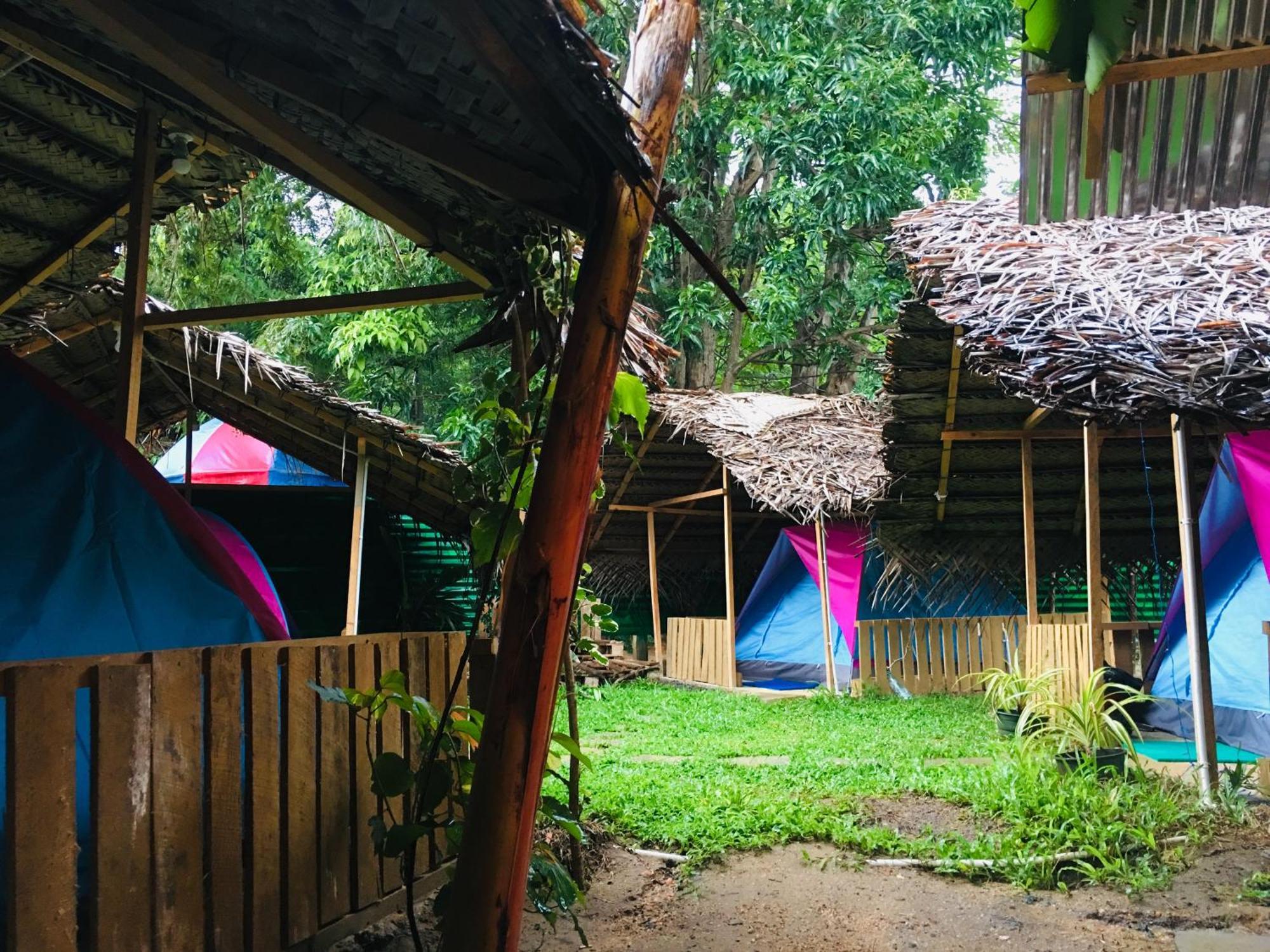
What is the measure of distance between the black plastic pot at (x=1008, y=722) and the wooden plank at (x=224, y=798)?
5677 mm

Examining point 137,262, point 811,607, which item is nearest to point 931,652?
point 811,607

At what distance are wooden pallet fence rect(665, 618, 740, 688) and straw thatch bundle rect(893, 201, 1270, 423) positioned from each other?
6.95 metres

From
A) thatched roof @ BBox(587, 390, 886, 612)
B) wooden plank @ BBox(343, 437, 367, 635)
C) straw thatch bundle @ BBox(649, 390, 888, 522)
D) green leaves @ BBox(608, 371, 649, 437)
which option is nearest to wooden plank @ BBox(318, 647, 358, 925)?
green leaves @ BBox(608, 371, 649, 437)

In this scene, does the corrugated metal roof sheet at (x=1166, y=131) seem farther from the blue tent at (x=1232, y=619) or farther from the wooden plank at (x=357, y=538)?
the wooden plank at (x=357, y=538)

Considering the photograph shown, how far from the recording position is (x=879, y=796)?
5773 mm

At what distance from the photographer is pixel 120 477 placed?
142 inches

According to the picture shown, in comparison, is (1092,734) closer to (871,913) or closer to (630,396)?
(871,913)

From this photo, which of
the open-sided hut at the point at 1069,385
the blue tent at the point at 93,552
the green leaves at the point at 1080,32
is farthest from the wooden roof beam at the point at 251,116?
the open-sided hut at the point at 1069,385

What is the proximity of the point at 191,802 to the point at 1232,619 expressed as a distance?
715 cm

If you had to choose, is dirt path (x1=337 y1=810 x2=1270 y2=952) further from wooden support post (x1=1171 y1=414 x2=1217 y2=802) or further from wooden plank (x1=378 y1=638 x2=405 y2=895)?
wooden support post (x1=1171 y1=414 x2=1217 y2=802)

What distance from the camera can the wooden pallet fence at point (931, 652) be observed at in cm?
1121

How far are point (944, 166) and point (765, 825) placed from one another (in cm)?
1322

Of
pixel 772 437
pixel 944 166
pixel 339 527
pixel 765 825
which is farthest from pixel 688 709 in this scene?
pixel 944 166

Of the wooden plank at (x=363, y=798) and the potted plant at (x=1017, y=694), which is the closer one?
the wooden plank at (x=363, y=798)
